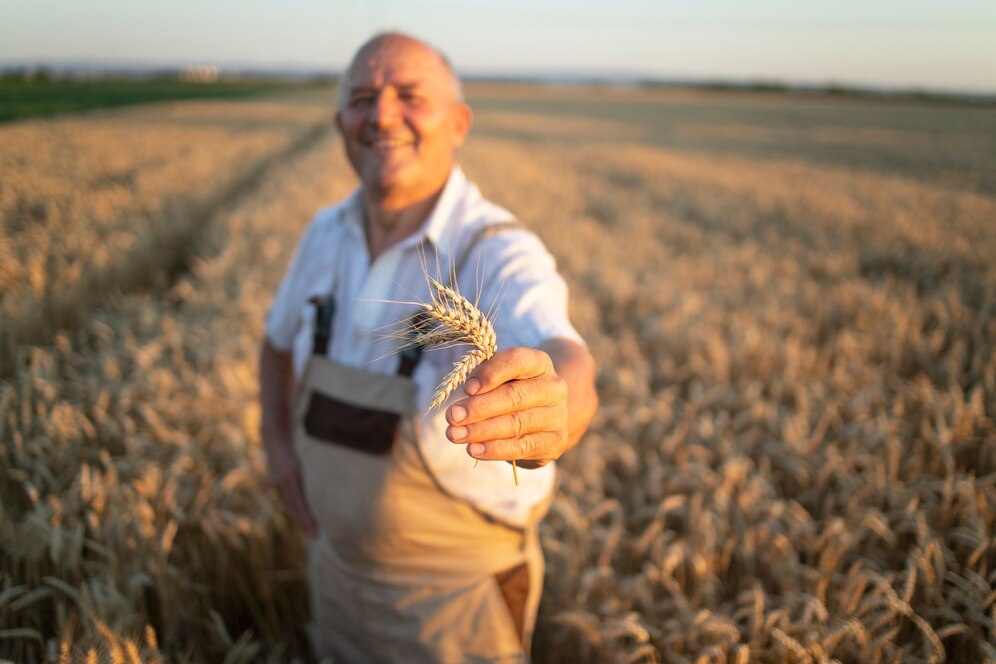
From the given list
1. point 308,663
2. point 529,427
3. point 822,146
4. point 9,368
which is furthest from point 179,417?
→ point 822,146

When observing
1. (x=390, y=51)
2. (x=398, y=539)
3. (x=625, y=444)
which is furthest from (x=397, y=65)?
(x=625, y=444)

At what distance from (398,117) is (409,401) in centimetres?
83

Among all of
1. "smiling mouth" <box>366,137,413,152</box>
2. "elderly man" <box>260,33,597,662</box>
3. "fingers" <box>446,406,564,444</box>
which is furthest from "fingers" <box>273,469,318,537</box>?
"fingers" <box>446,406,564,444</box>

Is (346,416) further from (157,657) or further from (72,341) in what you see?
(72,341)

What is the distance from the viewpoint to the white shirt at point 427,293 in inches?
60.9

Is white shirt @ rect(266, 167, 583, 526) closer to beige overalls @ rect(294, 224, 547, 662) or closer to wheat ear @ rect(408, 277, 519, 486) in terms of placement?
beige overalls @ rect(294, 224, 547, 662)

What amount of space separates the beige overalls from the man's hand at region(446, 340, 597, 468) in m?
0.67

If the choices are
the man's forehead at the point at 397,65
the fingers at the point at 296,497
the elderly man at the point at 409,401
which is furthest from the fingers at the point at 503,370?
the fingers at the point at 296,497

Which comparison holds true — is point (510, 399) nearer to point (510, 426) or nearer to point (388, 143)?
point (510, 426)

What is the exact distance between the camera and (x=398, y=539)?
1702 millimetres

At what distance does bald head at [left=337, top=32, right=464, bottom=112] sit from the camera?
176cm

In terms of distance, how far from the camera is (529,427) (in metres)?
0.99

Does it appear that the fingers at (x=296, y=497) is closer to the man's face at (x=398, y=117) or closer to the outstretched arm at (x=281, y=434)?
the outstretched arm at (x=281, y=434)

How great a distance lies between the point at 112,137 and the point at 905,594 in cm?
1592
